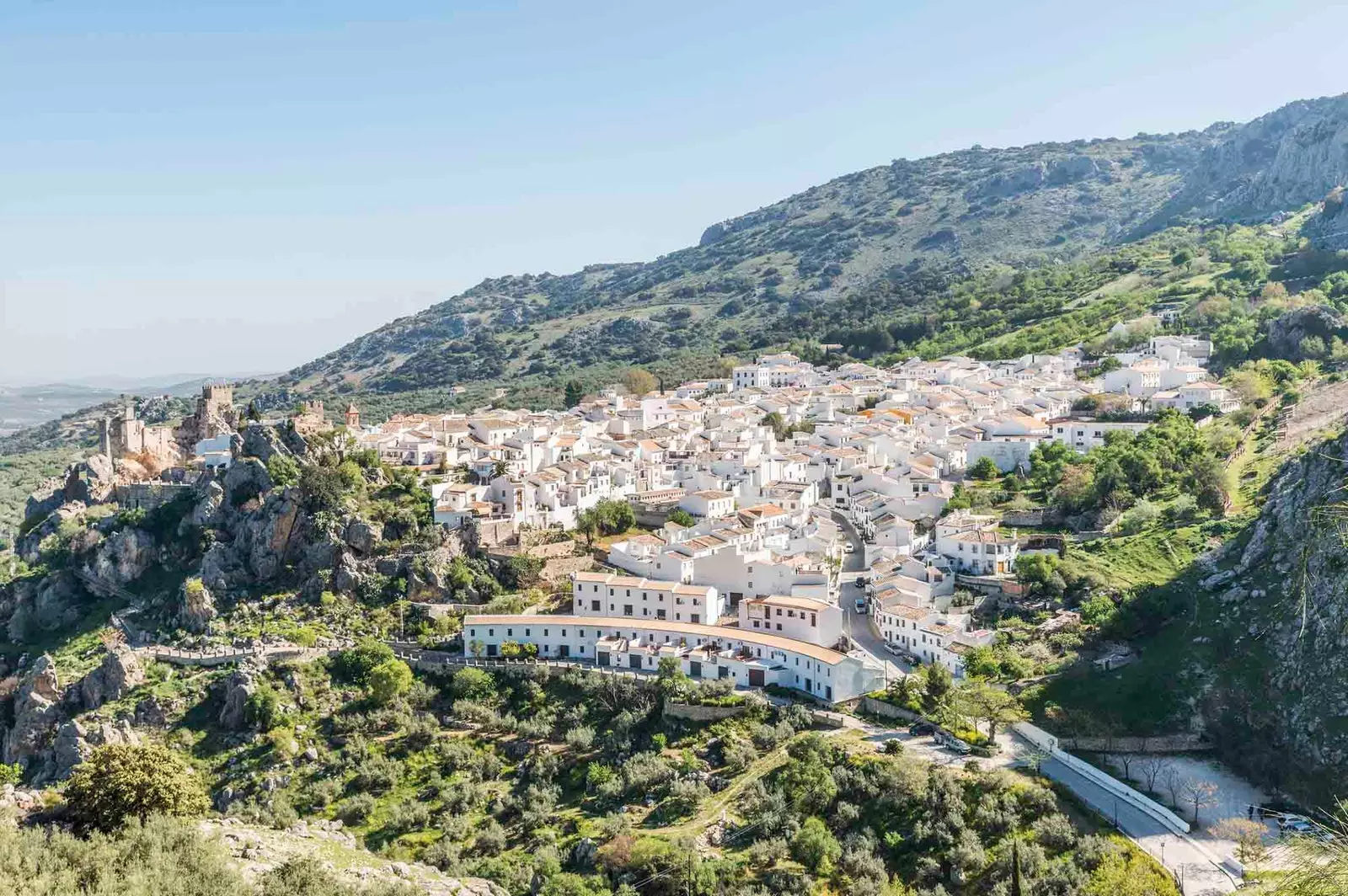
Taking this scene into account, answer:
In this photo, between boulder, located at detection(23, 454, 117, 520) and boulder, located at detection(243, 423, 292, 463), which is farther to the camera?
boulder, located at detection(23, 454, 117, 520)

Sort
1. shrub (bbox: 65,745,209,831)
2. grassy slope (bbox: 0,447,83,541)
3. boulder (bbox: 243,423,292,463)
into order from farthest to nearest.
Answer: grassy slope (bbox: 0,447,83,541)
boulder (bbox: 243,423,292,463)
shrub (bbox: 65,745,209,831)

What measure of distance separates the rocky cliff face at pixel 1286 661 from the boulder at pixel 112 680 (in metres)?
36.1

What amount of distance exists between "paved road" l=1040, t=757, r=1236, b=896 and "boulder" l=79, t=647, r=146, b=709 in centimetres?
3113

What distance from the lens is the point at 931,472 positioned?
Result: 49812 mm

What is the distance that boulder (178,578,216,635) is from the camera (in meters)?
41.1

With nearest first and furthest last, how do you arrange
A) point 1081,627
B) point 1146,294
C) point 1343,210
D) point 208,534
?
point 1081,627 < point 208,534 < point 1146,294 < point 1343,210

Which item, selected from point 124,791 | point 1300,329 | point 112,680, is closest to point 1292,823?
point 124,791

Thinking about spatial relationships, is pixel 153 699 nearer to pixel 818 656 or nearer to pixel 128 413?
pixel 818 656

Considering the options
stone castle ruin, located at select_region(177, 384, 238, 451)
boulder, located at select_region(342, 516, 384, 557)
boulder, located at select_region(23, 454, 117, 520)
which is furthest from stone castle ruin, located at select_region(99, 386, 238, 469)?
boulder, located at select_region(342, 516, 384, 557)

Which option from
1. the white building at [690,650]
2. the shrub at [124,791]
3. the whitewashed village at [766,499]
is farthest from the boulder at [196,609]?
the shrub at [124,791]

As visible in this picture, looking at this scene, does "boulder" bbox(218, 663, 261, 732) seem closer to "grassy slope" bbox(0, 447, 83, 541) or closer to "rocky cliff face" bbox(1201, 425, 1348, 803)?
"rocky cliff face" bbox(1201, 425, 1348, 803)

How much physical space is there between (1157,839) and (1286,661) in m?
9.05

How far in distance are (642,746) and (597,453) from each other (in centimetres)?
2435

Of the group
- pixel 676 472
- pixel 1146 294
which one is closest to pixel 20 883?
pixel 676 472
